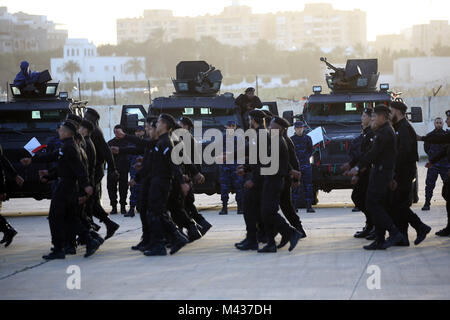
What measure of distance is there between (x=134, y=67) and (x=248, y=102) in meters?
123

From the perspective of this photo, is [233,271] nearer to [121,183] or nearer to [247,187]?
[247,187]

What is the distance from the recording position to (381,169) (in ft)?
38.8

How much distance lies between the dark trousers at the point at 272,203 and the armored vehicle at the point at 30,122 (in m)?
7.30

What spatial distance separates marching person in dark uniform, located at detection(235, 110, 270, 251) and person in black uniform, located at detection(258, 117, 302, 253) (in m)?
0.17

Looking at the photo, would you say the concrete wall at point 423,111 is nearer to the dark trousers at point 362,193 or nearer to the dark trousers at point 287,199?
the dark trousers at point 362,193

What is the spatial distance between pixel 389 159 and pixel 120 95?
90470mm

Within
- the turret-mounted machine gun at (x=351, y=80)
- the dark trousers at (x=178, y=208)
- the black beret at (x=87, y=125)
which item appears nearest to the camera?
the dark trousers at (x=178, y=208)

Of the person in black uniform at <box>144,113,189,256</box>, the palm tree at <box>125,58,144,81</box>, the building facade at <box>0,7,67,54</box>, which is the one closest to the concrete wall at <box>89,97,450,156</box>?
the person in black uniform at <box>144,113,189,256</box>

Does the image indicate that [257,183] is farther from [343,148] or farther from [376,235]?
[343,148]

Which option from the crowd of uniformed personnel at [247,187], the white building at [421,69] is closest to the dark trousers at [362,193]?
the crowd of uniformed personnel at [247,187]

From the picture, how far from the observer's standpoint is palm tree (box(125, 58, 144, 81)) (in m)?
140

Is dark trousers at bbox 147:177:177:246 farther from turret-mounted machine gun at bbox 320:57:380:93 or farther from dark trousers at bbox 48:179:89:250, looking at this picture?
turret-mounted machine gun at bbox 320:57:380:93

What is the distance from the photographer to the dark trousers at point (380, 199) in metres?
11.8
